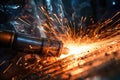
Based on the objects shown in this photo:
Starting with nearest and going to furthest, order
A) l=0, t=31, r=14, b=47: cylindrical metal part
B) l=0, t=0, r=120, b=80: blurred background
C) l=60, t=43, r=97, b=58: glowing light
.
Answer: l=0, t=31, r=14, b=47: cylindrical metal part → l=60, t=43, r=97, b=58: glowing light → l=0, t=0, r=120, b=80: blurred background

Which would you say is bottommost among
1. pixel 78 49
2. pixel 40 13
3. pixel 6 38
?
pixel 78 49

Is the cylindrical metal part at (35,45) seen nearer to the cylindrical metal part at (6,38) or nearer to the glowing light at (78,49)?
the cylindrical metal part at (6,38)

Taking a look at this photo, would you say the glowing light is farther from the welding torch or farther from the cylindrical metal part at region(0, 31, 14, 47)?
the cylindrical metal part at region(0, 31, 14, 47)

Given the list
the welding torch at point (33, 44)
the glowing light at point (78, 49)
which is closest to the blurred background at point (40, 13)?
the welding torch at point (33, 44)

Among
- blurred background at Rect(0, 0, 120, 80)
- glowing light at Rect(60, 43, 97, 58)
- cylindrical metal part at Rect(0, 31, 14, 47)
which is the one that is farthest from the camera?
blurred background at Rect(0, 0, 120, 80)

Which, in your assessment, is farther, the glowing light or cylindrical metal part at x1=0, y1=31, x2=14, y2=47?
the glowing light

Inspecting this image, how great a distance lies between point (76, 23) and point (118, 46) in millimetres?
3091

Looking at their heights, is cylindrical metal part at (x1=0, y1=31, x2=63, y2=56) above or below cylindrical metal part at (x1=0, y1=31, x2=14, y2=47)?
below

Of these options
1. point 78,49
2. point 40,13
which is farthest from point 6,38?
point 40,13

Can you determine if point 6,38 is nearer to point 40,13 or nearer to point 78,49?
point 78,49

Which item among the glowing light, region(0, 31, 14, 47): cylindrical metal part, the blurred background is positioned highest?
the blurred background

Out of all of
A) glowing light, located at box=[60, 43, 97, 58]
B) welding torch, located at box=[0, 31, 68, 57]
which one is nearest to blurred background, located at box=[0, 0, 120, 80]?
welding torch, located at box=[0, 31, 68, 57]

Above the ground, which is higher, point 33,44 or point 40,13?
point 40,13

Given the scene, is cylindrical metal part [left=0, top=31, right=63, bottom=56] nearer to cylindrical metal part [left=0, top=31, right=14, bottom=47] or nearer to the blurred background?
cylindrical metal part [left=0, top=31, right=14, bottom=47]
